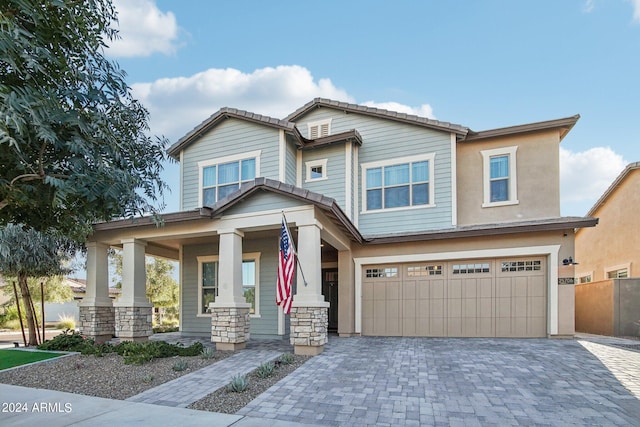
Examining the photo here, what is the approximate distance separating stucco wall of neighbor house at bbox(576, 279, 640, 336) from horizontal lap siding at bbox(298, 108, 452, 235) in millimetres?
Result: 6172

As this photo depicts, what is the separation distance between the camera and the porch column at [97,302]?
34.3 ft

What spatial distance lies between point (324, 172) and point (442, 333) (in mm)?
6178

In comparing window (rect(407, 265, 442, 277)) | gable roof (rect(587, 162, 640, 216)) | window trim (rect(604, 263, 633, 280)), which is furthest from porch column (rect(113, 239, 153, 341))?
gable roof (rect(587, 162, 640, 216))

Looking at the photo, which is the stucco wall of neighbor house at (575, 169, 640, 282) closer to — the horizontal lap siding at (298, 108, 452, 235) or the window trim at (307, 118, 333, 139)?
the horizontal lap siding at (298, 108, 452, 235)

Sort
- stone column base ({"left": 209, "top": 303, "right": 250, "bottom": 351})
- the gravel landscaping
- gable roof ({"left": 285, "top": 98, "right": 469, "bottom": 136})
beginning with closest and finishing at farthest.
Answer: the gravel landscaping < stone column base ({"left": 209, "top": 303, "right": 250, "bottom": 351}) < gable roof ({"left": 285, "top": 98, "right": 469, "bottom": 136})

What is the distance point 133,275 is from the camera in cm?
1021

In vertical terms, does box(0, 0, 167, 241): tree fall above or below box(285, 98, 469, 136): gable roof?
below

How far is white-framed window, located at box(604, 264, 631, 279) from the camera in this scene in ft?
44.9

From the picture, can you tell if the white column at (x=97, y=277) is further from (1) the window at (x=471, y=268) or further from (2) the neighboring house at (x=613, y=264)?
(2) the neighboring house at (x=613, y=264)

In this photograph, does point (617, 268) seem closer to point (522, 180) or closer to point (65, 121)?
point (522, 180)

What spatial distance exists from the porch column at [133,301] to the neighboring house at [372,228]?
0.14 ft

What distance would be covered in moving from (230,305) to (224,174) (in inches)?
201

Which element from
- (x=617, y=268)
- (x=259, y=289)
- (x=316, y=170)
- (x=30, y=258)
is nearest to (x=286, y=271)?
(x=259, y=289)

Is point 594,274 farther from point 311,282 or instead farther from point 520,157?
point 311,282
